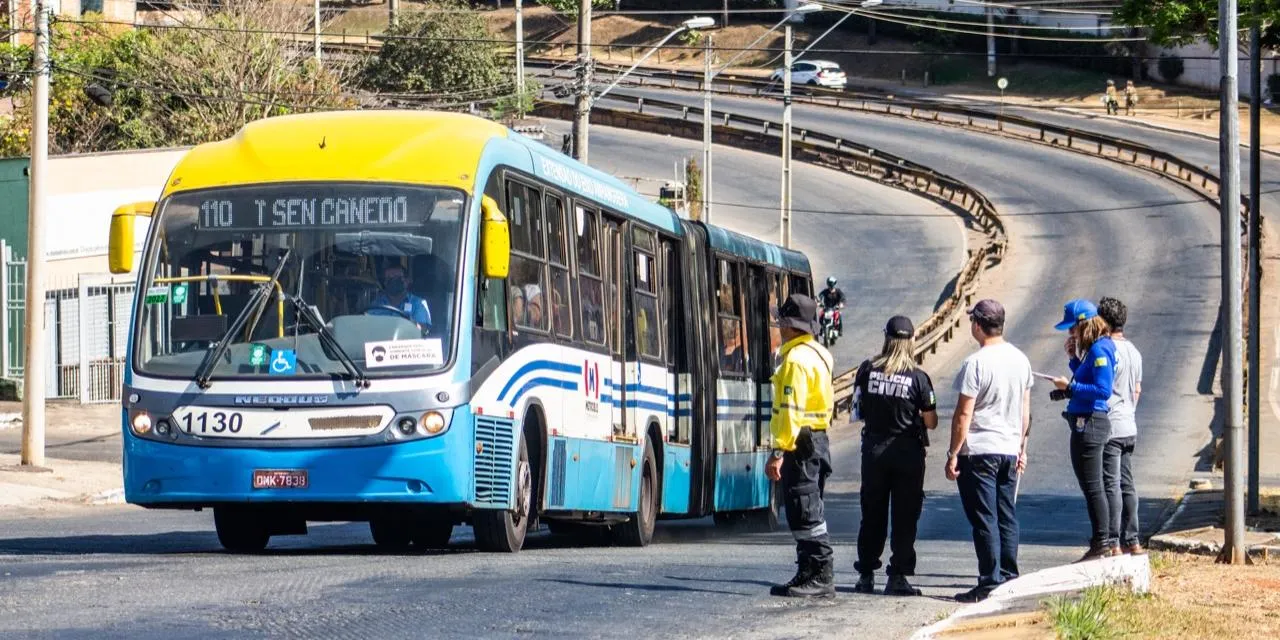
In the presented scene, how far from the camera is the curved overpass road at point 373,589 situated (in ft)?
29.8

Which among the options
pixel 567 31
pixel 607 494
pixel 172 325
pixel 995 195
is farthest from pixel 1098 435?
pixel 567 31

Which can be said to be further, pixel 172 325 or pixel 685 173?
pixel 685 173

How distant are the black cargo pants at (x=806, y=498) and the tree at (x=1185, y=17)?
9.25 m

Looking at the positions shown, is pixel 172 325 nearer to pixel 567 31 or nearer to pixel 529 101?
pixel 529 101

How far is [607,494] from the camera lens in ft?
52.2

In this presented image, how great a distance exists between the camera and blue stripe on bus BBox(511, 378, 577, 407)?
13633mm

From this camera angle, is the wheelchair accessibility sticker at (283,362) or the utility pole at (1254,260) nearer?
the wheelchair accessibility sticker at (283,362)

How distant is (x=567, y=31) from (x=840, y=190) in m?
40.8

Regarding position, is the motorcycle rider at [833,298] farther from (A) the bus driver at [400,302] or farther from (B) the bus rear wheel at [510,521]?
(A) the bus driver at [400,302]

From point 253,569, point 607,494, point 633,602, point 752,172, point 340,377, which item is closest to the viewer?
point 633,602

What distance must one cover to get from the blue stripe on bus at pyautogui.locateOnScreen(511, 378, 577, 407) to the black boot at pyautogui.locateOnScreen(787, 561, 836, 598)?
3388mm

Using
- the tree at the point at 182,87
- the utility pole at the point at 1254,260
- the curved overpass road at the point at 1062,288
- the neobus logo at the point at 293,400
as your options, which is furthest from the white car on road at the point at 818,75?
the neobus logo at the point at 293,400

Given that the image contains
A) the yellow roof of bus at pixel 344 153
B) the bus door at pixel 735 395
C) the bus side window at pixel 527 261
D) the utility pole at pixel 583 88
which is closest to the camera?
the yellow roof of bus at pixel 344 153

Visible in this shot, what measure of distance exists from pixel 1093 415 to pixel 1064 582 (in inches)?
102
